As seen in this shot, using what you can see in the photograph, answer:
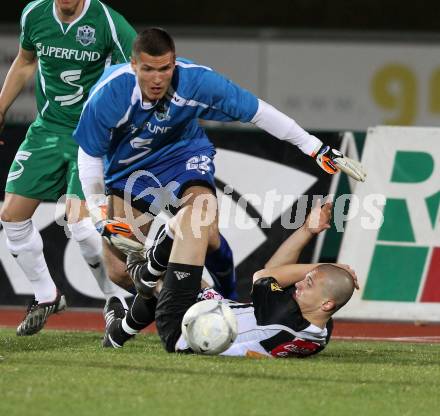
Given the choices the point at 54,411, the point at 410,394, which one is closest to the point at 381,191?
the point at 410,394

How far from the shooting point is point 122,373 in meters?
4.87

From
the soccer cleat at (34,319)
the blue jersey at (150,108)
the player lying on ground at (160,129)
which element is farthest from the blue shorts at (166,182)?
the soccer cleat at (34,319)

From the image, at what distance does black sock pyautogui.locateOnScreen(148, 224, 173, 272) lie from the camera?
5.62 metres

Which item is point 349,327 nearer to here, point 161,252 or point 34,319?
point 34,319

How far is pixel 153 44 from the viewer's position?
5453 millimetres

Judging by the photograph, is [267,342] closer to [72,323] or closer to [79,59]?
[79,59]

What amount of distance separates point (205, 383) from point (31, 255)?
2476 mm

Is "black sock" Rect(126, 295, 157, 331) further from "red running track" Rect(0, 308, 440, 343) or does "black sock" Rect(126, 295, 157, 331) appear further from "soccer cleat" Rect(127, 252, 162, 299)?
"red running track" Rect(0, 308, 440, 343)

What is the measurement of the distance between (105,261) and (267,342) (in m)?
1.38

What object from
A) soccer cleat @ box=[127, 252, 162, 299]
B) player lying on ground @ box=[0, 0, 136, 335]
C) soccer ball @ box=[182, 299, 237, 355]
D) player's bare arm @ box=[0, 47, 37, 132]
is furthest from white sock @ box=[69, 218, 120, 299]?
soccer ball @ box=[182, 299, 237, 355]

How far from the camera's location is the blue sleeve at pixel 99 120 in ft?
18.4

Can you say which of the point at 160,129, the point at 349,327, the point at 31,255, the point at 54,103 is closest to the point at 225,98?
the point at 160,129

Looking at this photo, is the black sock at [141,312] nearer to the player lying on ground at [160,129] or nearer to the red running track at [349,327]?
the player lying on ground at [160,129]

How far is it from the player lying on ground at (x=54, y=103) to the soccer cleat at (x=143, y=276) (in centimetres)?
88
